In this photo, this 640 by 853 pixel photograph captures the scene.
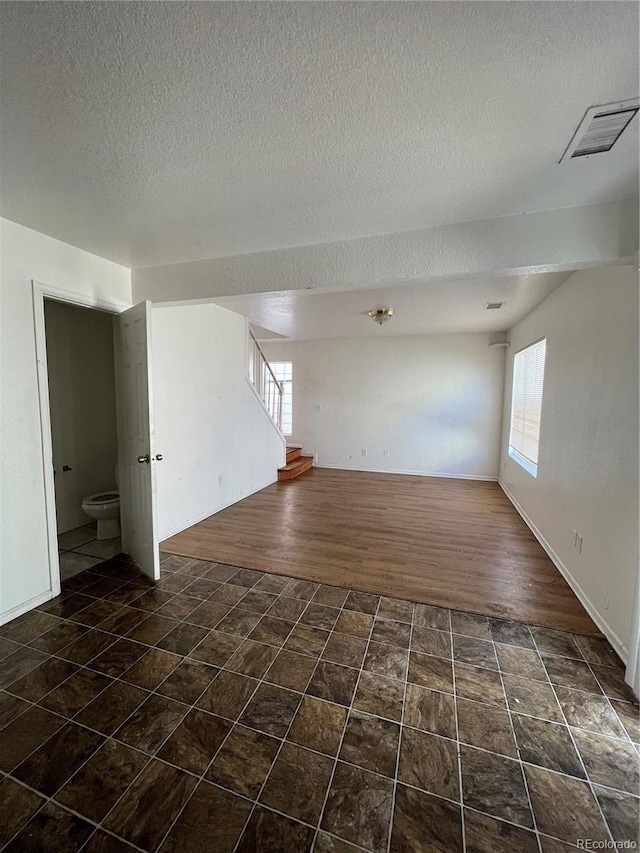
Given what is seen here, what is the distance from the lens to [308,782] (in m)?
1.30

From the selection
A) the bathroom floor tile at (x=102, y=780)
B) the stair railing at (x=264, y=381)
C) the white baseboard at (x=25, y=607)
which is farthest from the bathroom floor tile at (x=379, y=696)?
the stair railing at (x=264, y=381)

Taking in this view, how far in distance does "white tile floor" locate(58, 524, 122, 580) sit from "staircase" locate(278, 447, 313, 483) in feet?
9.43

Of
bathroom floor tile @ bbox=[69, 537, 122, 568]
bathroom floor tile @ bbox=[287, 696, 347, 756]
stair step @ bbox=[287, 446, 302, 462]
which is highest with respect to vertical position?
stair step @ bbox=[287, 446, 302, 462]

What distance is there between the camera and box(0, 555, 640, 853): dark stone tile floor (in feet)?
3.82

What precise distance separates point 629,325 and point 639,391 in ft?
1.42

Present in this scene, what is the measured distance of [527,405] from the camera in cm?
453

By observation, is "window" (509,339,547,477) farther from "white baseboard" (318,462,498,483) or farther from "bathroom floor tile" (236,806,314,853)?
"bathroom floor tile" (236,806,314,853)

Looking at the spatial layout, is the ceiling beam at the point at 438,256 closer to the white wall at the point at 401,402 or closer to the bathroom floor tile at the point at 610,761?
the bathroom floor tile at the point at 610,761

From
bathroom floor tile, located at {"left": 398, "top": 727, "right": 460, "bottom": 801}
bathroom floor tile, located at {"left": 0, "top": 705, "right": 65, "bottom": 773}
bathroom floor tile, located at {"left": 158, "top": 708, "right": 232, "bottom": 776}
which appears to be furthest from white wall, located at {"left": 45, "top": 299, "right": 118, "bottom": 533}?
bathroom floor tile, located at {"left": 398, "top": 727, "right": 460, "bottom": 801}

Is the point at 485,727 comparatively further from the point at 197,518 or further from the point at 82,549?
the point at 82,549

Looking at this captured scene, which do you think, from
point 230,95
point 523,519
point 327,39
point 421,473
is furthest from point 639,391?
point 421,473

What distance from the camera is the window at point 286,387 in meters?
7.42

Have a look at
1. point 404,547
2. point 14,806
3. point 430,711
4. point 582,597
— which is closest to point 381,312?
point 404,547

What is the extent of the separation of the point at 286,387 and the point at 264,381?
5.17 feet
